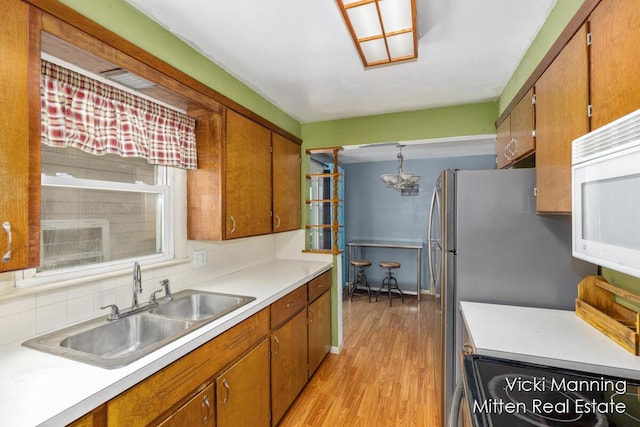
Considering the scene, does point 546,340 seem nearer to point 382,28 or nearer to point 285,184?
point 382,28

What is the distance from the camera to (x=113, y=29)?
1.28m

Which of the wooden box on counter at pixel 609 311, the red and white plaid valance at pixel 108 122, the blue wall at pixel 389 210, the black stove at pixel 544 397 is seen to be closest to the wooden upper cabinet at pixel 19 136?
the red and white plaid valance at pixel 108 122

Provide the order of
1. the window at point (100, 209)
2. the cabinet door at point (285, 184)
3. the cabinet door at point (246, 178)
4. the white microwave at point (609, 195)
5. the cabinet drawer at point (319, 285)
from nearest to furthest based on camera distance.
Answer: the white microwave at point (609, 195), the window at point (100, 209), the cabinet door at point (246, 178), the cabinet drawer at point (319, 285), the cabinet door at point (285, 184)

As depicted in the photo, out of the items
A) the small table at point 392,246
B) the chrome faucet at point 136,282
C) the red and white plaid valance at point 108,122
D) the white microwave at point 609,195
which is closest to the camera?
the white microwave at point 609,195

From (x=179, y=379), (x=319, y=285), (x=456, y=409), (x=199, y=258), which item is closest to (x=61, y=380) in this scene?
(x=179, y=379)

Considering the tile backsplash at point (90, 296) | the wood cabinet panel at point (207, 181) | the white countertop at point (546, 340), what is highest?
the wood cabinet panel at point (207, 181)

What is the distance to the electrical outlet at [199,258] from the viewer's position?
2.03 m

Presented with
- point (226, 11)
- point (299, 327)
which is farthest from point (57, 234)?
point (299, 327)

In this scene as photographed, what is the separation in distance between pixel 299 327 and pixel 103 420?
142 centimetres

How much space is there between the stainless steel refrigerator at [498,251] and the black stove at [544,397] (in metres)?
0.62

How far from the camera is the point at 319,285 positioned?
2.59 metres

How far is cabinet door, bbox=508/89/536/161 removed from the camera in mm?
1619

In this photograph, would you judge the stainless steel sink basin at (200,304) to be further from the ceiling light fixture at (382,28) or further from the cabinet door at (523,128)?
the cabinet door at (523,128)

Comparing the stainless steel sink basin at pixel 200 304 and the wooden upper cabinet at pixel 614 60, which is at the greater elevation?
the wooden upper cabinet at pixel 614 60
